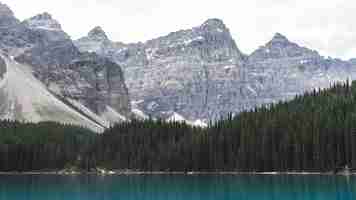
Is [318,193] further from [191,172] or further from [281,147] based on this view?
[191,172]

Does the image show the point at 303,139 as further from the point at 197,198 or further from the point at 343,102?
the point at 197,198

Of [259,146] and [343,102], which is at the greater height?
[343,102]

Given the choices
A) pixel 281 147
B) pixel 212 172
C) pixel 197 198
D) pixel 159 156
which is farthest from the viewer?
pixel 159 156

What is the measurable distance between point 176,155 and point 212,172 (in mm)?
15458

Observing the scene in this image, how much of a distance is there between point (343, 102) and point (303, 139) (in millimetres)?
30663

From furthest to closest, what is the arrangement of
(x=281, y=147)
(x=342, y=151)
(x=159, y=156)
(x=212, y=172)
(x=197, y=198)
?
(x=159, y=156) < (x=212, y=172) < (x=281, y=147) < (x=342, y=151) < (x=197, y=198)

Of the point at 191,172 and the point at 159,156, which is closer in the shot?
the point at 191,172

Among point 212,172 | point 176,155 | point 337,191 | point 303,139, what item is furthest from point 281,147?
point 337,191

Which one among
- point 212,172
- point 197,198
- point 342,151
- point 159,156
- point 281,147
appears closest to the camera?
point 197,198

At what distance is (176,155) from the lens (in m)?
190

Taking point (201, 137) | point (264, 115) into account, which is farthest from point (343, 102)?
point (201, 137)

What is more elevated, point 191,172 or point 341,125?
point 341,125

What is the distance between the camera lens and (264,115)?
189 metres

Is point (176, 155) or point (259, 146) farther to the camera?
point (176, 155)
